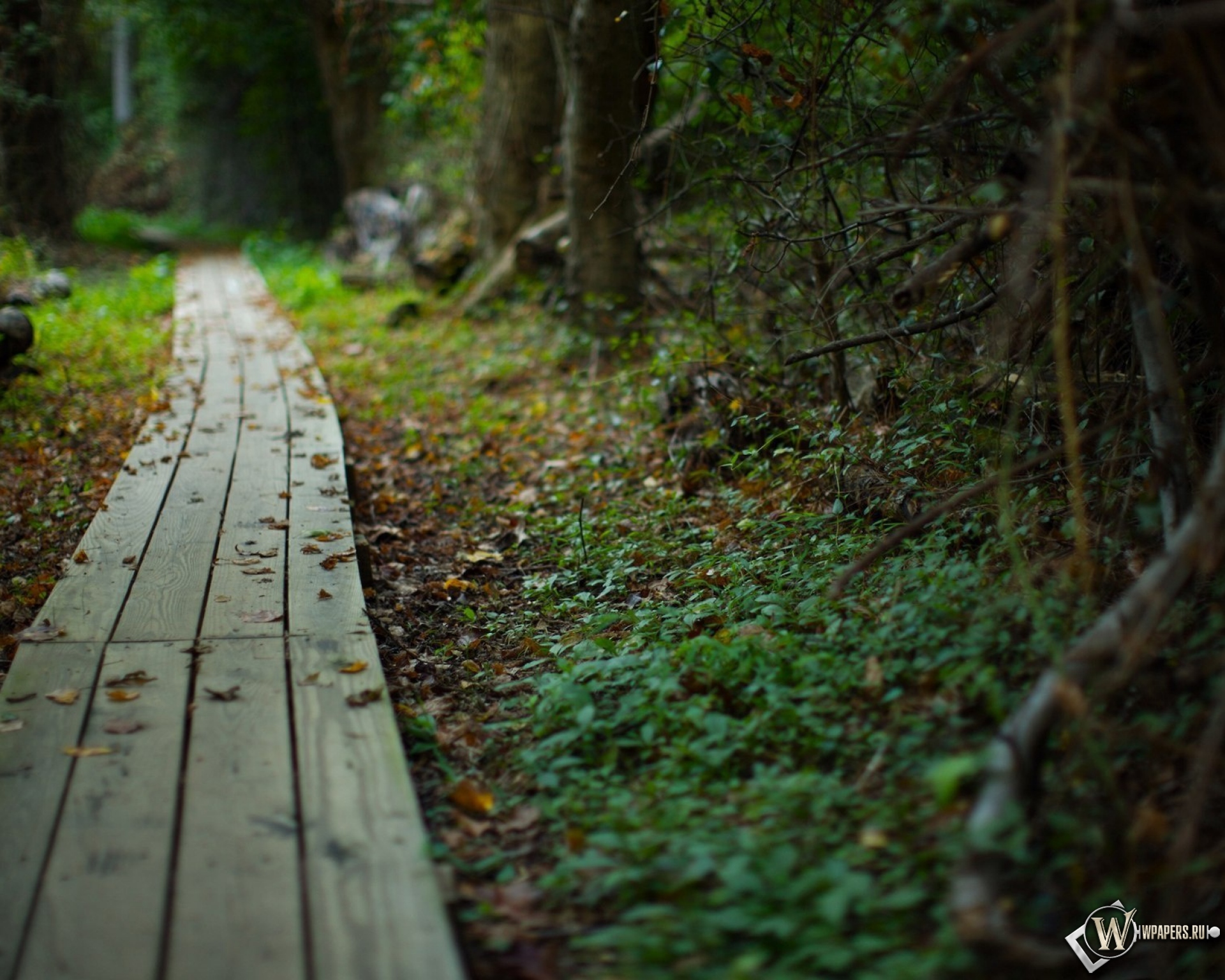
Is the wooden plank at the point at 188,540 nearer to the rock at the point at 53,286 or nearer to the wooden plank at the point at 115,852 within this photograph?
the wooden plank at the point at 115,852

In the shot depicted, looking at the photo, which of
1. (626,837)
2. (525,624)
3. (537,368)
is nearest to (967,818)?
(626,837)

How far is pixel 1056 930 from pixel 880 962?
15.1 inches

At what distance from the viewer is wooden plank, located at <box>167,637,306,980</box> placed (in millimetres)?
1740

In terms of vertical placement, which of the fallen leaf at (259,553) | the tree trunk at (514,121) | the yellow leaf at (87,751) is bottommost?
the yellow leaf at (87,751)

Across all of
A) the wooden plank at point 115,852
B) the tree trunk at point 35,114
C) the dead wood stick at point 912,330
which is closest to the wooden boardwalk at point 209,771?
the wooden plank at point 115,852

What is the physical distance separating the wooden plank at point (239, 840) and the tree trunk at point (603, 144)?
441cm

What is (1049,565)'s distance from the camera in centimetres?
274

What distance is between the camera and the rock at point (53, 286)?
381 inches

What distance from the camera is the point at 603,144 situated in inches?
273

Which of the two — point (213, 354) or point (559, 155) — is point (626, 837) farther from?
point (559, 155)

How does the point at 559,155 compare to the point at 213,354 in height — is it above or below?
above

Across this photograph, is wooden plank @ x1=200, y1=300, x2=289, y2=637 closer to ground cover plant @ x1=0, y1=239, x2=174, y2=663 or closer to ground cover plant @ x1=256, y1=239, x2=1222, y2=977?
ground cover plant @ x1=256, y1=239, x2=1222, y2=977

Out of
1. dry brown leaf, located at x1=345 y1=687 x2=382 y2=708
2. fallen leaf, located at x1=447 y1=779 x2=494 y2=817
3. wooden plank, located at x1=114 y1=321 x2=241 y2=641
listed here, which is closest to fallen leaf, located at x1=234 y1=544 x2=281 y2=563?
wooden plank, located at x1=114 y1=321 x2=241 y2=641

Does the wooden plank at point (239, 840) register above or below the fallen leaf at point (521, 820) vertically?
above
